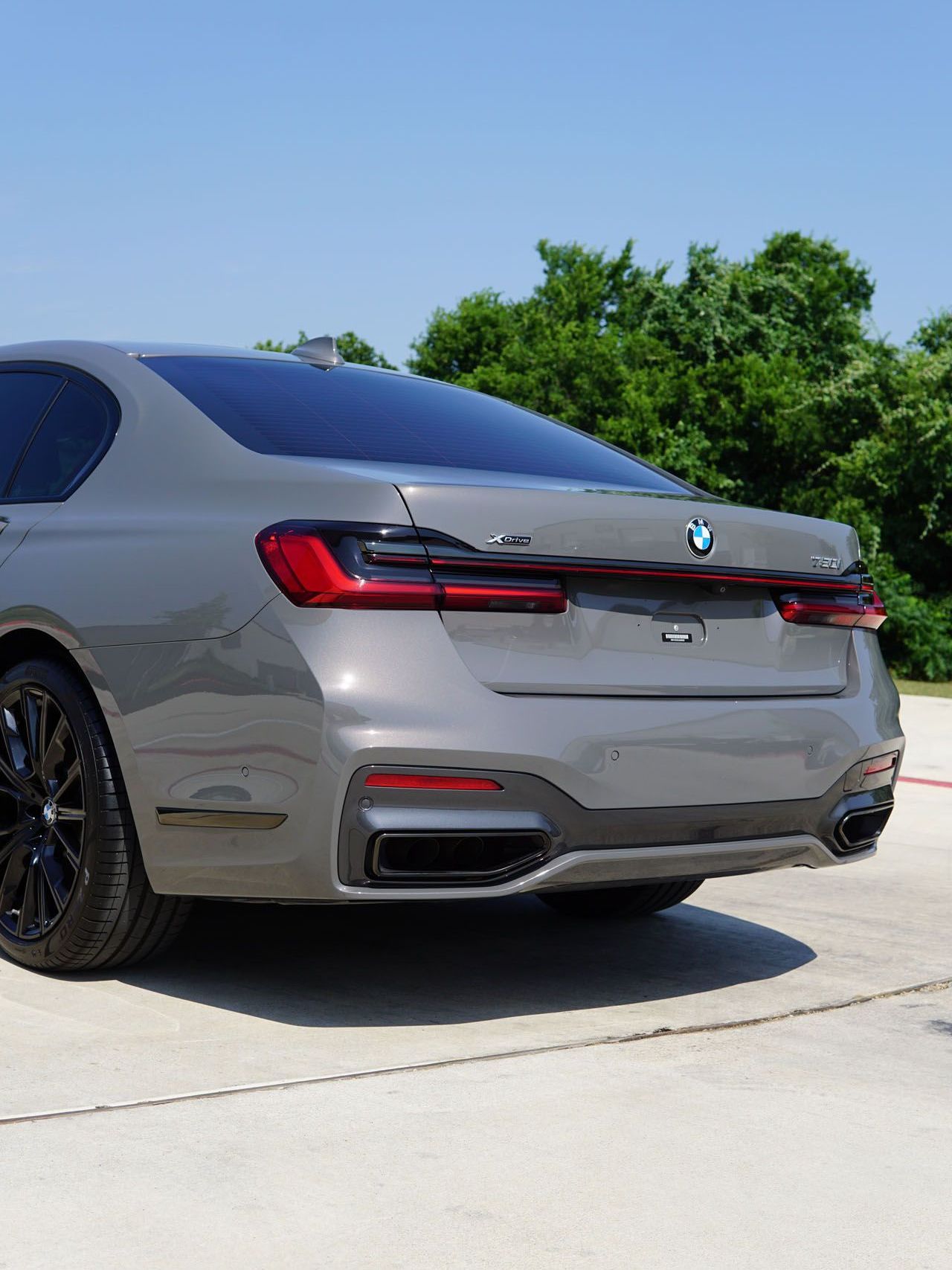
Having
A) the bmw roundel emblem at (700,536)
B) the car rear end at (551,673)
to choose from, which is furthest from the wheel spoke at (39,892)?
the bmw roundel emblem at (700,536)

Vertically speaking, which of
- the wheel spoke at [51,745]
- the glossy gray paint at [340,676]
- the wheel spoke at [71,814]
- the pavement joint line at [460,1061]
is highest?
the glossy gray paint at [340,676]

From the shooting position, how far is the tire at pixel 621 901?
5137 millimetres

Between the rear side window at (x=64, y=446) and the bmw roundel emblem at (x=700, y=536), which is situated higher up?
the rear side window at (x=64, y=446)

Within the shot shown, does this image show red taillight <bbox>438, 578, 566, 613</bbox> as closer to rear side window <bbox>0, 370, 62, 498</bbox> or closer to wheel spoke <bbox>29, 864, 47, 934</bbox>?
wheel spoke <bbox>29, 864, 47, 934</bbox>

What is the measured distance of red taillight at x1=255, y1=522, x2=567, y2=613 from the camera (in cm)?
348

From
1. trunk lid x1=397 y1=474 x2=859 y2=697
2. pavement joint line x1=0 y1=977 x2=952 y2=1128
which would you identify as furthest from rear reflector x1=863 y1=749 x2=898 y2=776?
pavement joint line x1=0 y1=977 x2=952 y2=1128

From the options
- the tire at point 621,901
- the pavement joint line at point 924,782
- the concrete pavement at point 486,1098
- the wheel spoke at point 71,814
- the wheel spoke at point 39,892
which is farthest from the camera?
the pavement joint line at point 924,782

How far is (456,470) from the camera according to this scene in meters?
3.96

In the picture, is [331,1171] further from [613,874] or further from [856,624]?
[856,624]

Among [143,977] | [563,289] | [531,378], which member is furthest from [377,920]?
[563,289]

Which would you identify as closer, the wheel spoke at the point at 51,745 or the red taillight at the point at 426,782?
the red taillight at the point at 426,782

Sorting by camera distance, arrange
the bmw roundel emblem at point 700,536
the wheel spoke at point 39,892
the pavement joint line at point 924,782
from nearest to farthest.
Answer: the bmw roundel emblem at point 700,536 → the wheel spoke at point 39,892 → the pavement joint line at point 924,782

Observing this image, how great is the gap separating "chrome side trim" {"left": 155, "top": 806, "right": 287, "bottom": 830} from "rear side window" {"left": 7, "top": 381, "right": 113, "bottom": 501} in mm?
1085

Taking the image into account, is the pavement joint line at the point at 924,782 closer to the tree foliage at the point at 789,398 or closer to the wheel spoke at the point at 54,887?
the wheel spoke at the point at 54,887
